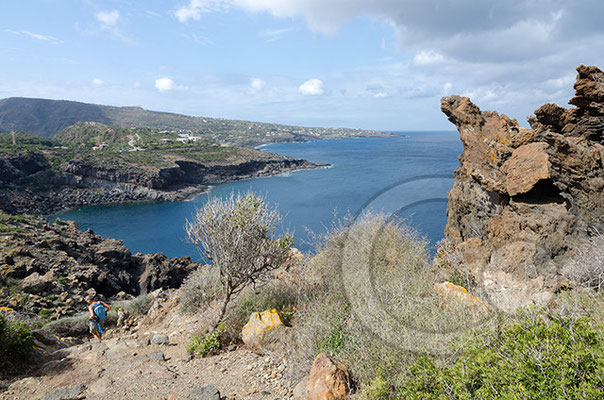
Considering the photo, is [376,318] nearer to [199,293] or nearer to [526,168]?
[526,168]

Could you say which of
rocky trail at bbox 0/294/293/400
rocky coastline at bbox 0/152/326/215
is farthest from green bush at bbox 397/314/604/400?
rocky coastline at bbox 0/152/326/215

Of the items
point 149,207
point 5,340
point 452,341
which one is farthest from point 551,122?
point 149,207

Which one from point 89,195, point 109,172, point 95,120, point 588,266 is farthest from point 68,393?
point 95,120

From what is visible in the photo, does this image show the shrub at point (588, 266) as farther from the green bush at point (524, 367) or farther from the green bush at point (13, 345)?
the green bush at point (13, 345)

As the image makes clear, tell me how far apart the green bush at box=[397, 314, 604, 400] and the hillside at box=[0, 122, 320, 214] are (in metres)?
60.6

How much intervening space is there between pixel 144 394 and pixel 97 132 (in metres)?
120

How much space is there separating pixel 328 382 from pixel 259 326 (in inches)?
106

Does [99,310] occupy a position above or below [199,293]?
below

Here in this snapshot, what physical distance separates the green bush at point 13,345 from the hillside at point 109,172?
173ft

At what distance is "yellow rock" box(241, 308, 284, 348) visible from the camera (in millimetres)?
6286

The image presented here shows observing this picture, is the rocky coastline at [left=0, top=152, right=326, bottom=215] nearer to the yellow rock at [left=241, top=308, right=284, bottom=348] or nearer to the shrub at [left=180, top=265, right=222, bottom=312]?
the shrub at [left=180, top=265, right=222, bottom=312]

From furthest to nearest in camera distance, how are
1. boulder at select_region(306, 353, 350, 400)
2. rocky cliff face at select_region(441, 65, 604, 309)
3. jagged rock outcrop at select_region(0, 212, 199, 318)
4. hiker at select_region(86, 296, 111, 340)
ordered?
jagged rock outcrop at select_region(0, 212, 199, 318) → hiker at select_region(86, 296, 111, 340) → rocky cliff face at select_region(441, 65, 604, 309) → boulder at select_region(306, 353, 350, 400)

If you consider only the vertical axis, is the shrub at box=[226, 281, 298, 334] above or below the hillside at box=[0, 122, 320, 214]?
above

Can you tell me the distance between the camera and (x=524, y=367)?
114 inches
